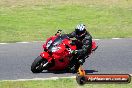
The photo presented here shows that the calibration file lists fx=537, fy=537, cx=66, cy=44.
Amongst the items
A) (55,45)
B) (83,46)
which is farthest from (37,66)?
(83,46)

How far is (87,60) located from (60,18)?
8.56m

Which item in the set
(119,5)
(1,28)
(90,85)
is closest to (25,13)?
(1,28)

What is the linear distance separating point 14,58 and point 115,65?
3612 mm

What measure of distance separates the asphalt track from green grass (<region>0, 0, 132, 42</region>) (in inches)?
57.9

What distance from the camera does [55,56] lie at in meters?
17.1

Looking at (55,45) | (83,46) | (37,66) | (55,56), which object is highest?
(55,45)

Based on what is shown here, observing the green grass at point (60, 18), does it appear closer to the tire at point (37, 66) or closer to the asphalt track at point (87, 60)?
the asphalt track at point (87, 60)

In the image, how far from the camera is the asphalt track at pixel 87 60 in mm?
17297

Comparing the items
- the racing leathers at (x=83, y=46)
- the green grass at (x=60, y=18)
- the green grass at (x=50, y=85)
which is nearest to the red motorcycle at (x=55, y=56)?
the racing leathers at (x=83, y=46)

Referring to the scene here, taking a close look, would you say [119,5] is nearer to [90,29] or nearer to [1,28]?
[90,29]

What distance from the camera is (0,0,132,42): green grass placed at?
24.0 meters

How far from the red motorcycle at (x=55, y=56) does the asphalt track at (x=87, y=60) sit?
0.75 ft

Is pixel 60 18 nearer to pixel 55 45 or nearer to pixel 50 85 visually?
pixel 55 45

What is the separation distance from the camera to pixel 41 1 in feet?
103
